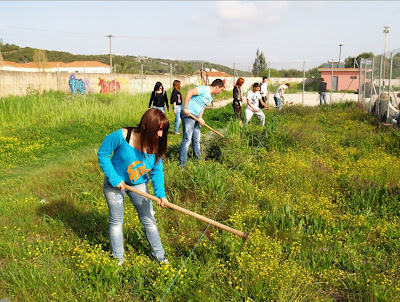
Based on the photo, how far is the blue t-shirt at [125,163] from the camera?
3.19m

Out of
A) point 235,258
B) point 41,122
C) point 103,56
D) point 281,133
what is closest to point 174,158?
point 281,133

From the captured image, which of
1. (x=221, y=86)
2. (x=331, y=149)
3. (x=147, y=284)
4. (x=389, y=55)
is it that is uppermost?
(x=389, y=55)

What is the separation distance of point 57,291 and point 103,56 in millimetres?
102212

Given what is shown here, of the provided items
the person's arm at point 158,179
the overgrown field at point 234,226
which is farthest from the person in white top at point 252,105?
the person's arm at point 158,179

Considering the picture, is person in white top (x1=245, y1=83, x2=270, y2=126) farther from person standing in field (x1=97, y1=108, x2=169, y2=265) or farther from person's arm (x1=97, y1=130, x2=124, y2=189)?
person's arm (x1=97, y1=130, x2=124, y2=189)

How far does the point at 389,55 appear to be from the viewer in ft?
34.4

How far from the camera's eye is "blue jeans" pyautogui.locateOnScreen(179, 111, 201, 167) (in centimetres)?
639

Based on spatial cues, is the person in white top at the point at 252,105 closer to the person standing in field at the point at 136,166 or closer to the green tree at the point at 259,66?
the person standing in field at the point at 136,166

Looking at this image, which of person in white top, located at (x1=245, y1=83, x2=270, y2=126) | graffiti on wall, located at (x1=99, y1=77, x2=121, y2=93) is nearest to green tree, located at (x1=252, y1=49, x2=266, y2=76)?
graffiti on wall, located at (x1=99, y1=77, x2=121, y2=93)

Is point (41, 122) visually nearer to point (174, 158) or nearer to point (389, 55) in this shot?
point (174, 158)

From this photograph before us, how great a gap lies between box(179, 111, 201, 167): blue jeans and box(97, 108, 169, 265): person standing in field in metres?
2.79

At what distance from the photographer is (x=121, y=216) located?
3.38m

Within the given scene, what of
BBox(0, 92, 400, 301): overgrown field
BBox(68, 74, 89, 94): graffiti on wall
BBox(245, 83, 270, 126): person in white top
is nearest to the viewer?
BBox(0, 92, 400, 301): overgrown field

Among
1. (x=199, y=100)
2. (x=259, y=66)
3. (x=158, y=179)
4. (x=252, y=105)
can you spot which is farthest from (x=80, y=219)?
(x=259, y=66)
